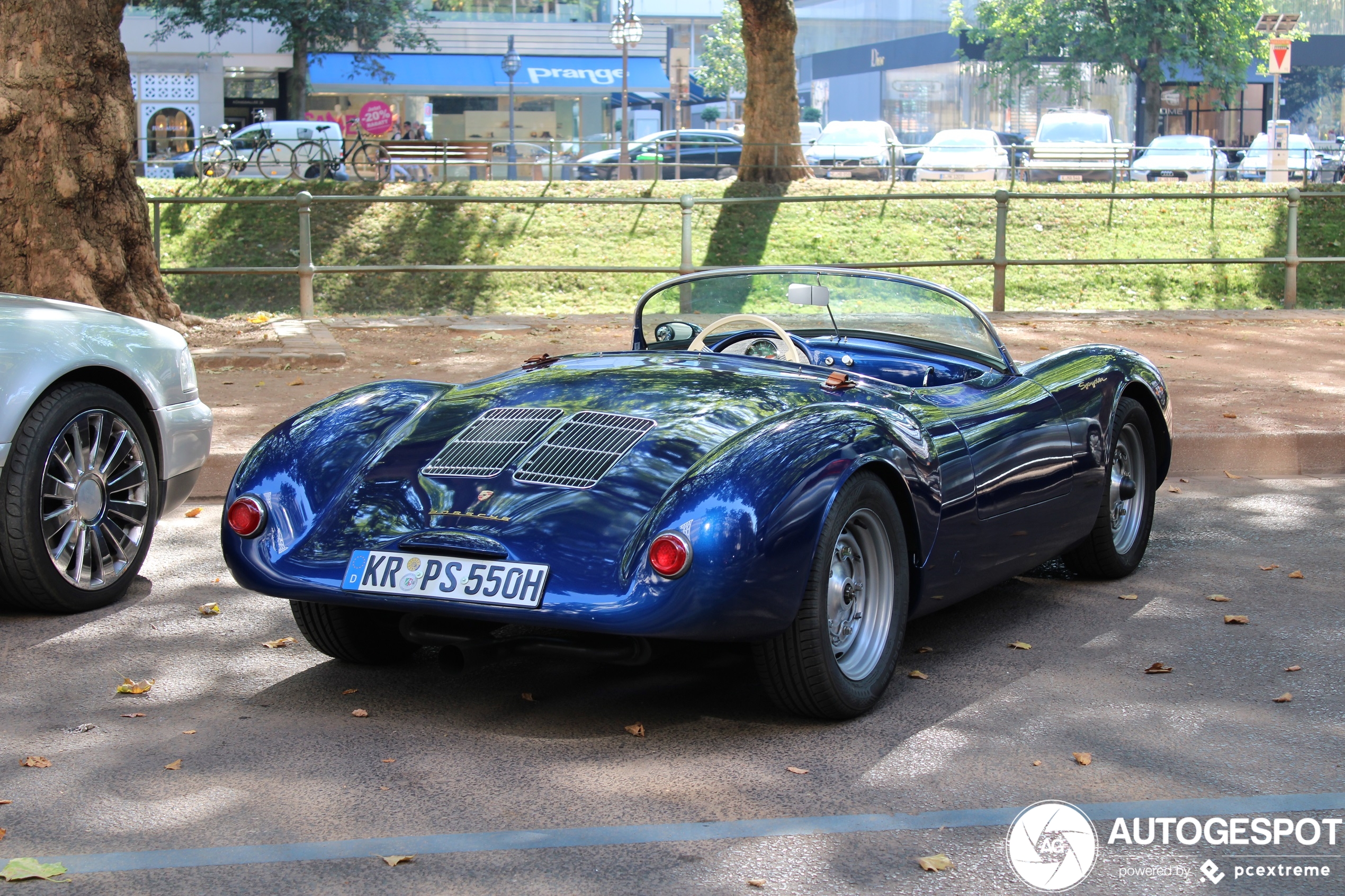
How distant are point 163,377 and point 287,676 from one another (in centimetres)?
164

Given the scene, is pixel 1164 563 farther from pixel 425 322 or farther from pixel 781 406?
pixel 425 322

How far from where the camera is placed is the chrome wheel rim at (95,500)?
4949 millimetres

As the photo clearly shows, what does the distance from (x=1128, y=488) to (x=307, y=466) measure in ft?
10.2

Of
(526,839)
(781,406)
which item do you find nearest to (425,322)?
(781,406)

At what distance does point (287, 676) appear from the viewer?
4.41m

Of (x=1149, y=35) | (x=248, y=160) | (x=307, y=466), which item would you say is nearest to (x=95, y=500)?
(x=307, y=466)

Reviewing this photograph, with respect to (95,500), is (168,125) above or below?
above

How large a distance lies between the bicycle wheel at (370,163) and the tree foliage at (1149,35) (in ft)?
84.0

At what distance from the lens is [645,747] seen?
3.77 m

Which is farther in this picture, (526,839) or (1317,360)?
(1317,360)

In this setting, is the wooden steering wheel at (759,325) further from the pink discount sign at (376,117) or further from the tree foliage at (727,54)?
the tree foliage at (727,54)

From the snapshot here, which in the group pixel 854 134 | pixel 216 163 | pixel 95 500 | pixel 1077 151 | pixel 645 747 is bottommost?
pixel 645 747

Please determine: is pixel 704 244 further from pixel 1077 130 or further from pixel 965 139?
pixel 1077 130

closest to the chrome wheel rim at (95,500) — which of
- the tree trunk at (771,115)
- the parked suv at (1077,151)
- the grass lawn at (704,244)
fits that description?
the grass lawn at (704,244)
